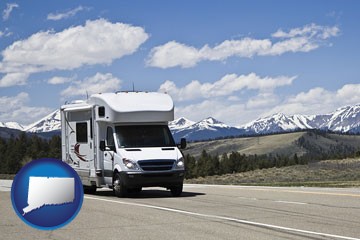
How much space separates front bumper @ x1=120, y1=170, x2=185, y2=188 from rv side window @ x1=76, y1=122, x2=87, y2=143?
→ 3134 mm

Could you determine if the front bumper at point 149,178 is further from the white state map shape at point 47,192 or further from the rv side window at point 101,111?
the white state map shape at point 47,192

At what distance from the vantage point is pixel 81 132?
21078 mm

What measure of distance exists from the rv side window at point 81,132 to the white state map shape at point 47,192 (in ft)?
54.8

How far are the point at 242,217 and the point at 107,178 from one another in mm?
8137

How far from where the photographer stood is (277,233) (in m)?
9.76

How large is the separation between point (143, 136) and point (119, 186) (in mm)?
1764

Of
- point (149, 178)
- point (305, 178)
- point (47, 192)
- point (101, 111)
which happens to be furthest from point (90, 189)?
point (305, 178)

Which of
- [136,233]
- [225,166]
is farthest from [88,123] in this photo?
[225,166]

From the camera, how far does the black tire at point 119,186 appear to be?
1848 centimetres

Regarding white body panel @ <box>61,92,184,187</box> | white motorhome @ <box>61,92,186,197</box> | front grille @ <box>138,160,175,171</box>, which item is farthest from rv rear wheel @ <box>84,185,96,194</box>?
front grille @ <box>138,160,175,171</box>

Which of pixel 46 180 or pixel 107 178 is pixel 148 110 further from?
pixel 46 180

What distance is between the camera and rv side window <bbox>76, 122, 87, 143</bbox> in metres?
20.8

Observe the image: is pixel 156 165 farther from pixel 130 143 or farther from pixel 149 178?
pixel 130 143

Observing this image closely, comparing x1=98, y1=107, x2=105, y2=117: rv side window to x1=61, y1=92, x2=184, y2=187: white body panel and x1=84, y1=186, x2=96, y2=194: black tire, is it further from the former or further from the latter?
x1=84, y1=186, x2=96, y2=194: black tire
